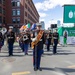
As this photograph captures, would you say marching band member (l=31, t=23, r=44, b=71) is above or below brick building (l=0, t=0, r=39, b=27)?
below

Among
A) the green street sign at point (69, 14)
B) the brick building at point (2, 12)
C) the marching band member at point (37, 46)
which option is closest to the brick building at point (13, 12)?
the brick building at point (2, 12)

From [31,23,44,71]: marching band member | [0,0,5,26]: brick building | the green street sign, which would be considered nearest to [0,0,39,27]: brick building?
[0,0,5,26]: brick building

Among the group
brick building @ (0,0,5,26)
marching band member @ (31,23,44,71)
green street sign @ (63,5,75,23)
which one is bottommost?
marching band member @ (31,23,44,71)

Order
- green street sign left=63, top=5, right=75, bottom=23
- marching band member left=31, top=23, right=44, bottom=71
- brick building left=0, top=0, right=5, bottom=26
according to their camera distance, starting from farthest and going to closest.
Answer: brick building left=0, top=0, right=5, bottom=26
green street sign left=63, top=5, right=75, bottom=23
marching band member left=31, top=23, right=44, bottom=71

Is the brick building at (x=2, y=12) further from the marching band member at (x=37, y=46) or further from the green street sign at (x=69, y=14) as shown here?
the marching band member at (x=37, y=46)

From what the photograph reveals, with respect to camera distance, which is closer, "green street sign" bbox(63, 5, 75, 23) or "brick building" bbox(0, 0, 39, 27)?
"green street sign" bbox(63, 5, 75, 23)

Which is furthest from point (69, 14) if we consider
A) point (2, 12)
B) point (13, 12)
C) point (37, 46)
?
point (13, 12)

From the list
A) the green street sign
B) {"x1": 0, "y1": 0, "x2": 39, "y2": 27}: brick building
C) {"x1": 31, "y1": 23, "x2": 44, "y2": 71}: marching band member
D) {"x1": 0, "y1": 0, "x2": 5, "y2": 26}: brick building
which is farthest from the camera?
{"x1": 0, "y1": 0, "x2": 39, "y2": 27}: brick building

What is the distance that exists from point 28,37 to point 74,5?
13.2 m

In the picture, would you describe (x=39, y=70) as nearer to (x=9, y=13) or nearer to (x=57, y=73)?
(x=57, y=73)

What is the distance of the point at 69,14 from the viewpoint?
24.9 m

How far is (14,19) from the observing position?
76.2 metres

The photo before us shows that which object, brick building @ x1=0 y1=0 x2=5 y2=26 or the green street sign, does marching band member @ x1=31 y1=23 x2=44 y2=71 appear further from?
brick building @ x1=0 y1=0 x2=5 y2=26

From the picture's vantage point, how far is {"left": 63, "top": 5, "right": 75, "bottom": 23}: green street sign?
2462 centimetres
